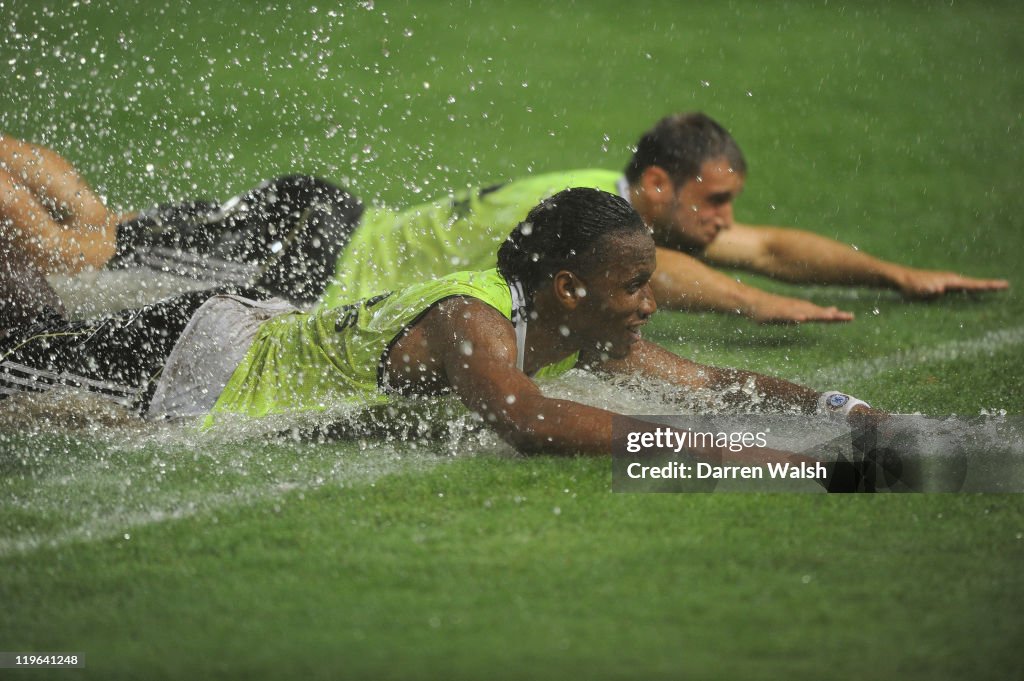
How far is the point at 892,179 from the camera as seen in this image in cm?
962

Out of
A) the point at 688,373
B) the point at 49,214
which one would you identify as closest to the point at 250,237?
the point at 49,214

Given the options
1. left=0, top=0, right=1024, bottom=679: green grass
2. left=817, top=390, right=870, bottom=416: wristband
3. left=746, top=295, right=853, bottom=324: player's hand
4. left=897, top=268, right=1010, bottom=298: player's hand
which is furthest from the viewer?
left=897, top=268, right=1010, bottom=298: player's hand

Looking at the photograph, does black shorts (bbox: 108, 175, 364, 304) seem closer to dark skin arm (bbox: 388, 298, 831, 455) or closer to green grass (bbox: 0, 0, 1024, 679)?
green grass (bbox: 0, 0, 1024, 679)

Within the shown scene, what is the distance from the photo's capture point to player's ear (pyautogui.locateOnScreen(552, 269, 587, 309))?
4.61m

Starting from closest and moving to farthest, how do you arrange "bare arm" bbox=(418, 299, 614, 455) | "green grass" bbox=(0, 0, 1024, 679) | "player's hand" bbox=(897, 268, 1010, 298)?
"green grass" bbox=(0, 0, 1024, 679) → "bare arm" bbox=(418, 299, 614, 455) → "player's hand" bbox=(897, 268, 1010, 298)

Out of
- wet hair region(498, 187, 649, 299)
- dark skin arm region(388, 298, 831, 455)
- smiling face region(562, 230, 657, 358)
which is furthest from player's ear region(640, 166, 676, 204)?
dark skin arm region(388, 298, 831, 455)

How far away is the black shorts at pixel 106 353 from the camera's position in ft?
16.3

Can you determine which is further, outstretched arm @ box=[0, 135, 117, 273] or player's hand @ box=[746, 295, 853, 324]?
player's hand @ box=[746, 295, 853, 324]

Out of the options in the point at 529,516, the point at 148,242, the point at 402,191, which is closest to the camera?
the point at 529,516

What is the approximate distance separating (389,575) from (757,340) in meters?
3.61

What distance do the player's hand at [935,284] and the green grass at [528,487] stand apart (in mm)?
136

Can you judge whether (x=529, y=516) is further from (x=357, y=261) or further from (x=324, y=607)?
(x=357, y=261)

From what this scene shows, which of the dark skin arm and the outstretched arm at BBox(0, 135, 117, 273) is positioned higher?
the outstretched arm at BBox(0, 135, 117, 273)

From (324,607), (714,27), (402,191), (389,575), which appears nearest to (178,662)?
(324,607)
